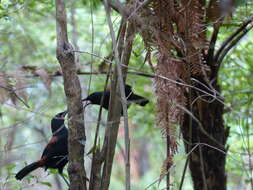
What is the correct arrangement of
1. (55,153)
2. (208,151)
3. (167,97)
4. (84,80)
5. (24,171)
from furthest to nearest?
(84,80), (55,153), (24,171), (208,151), (167,97)

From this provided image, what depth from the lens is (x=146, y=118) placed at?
4586 mm

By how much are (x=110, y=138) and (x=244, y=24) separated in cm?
124

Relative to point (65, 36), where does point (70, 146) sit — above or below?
below

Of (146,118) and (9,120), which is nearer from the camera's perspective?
(146,118)

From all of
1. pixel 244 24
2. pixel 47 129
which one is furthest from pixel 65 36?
pixel 47 129

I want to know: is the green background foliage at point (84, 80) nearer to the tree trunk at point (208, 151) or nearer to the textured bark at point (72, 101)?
the tree trunk at point (208, 151)

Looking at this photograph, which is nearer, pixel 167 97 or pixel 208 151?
pixel 167 97

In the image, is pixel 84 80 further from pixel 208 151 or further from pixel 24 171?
pixel 208 151

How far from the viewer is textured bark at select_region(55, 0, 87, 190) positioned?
2.04 m

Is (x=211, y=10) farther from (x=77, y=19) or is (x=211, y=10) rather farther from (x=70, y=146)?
(x=77, y=19)

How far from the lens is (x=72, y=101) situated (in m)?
2.10

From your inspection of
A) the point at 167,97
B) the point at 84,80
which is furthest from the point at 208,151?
the point at 84,80

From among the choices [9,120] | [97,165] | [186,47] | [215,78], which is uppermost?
[186,47]

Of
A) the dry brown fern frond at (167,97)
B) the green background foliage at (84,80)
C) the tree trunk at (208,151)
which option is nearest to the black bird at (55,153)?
the green background foliage at (84,80)
